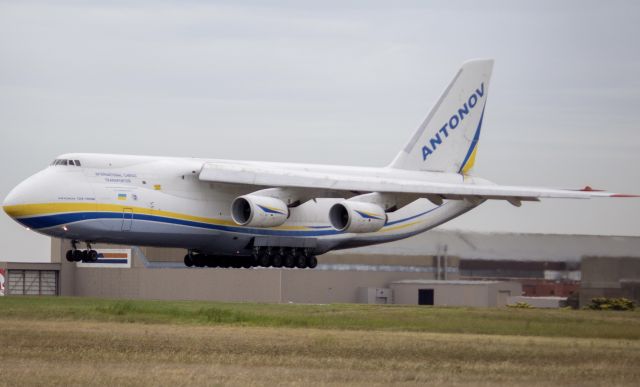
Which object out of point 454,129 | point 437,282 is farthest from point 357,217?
point 437,282

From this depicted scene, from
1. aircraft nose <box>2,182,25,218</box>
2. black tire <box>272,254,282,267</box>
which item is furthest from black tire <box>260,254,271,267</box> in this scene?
aircraft nose <box>2,182,25,218</box>

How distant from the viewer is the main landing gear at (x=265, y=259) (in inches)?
1476

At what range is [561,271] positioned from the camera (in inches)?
1582

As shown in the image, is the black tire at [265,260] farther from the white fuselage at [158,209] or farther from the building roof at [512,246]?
the building roof at [512,246]

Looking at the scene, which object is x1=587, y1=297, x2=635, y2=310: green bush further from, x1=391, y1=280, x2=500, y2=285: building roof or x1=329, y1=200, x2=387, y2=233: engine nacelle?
x1=329, y1=200, x2=387, y2=233: engine nacelle

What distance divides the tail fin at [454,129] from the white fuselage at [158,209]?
2.00 m

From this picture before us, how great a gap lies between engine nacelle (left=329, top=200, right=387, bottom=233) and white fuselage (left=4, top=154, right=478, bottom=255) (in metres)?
1.21

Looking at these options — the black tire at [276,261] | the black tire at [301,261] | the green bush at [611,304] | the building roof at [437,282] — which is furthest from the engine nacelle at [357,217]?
the building roof at [437,282]

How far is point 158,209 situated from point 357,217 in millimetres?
5420

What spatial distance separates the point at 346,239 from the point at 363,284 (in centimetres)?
918

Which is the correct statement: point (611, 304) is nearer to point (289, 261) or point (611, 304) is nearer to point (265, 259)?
point (289, 261)

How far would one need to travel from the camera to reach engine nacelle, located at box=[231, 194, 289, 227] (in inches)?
1385

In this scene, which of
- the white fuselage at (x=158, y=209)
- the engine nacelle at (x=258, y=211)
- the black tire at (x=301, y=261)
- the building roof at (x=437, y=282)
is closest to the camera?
→ the white fuselage at (x=158, y=209)

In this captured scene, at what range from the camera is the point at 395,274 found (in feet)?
152
